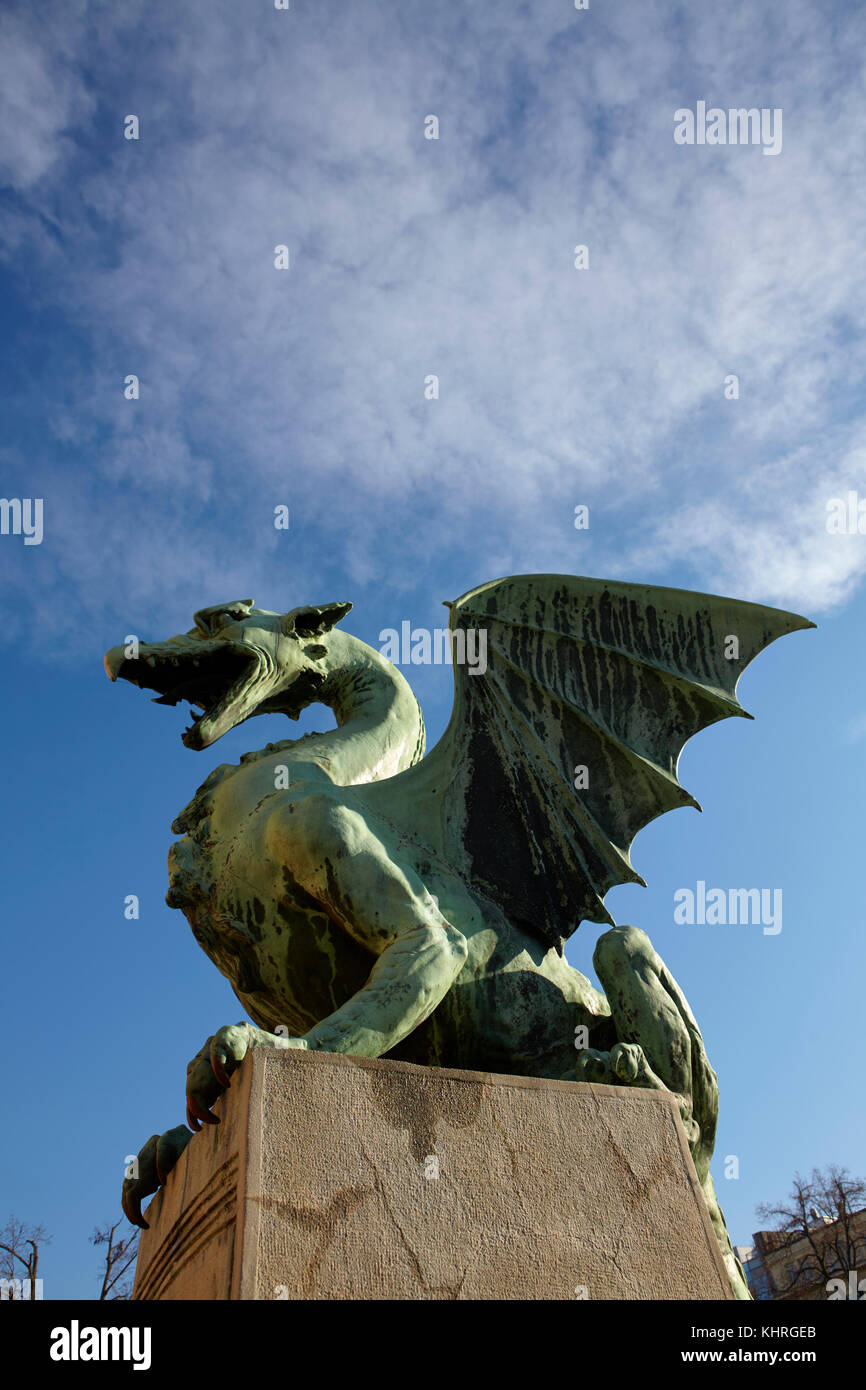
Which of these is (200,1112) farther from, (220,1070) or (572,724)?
(572,724)

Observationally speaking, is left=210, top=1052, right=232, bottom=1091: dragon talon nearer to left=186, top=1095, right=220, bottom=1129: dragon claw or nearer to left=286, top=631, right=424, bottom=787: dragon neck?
left=186, top=1095, right=220, bottom=1129: dragon claw

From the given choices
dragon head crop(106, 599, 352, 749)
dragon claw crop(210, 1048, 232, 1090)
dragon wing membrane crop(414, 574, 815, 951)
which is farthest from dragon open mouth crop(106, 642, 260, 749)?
dragon claw crop(210, 1048, 232, 1090)

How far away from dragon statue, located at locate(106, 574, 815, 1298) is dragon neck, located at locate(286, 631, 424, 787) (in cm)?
1

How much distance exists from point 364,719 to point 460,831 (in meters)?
0.77

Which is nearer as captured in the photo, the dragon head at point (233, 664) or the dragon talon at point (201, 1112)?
the dragon talon at point (201, 1112)

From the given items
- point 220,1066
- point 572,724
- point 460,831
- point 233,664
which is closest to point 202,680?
point 233,664

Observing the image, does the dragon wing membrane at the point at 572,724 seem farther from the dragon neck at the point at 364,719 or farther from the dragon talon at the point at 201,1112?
the dragon talon at the point at 201,1112

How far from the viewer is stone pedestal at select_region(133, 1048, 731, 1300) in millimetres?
2852

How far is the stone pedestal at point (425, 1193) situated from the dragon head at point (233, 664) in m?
1.94

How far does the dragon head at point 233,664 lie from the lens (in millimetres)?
4707

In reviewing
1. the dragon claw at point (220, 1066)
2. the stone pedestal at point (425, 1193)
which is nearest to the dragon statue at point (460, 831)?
the dragon claw at point (220, 1066)

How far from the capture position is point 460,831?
4547mm

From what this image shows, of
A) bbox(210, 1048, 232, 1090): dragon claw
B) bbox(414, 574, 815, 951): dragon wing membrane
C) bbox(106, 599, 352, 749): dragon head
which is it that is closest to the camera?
bbox(210, 1048, 232, 1090): dragon claw
